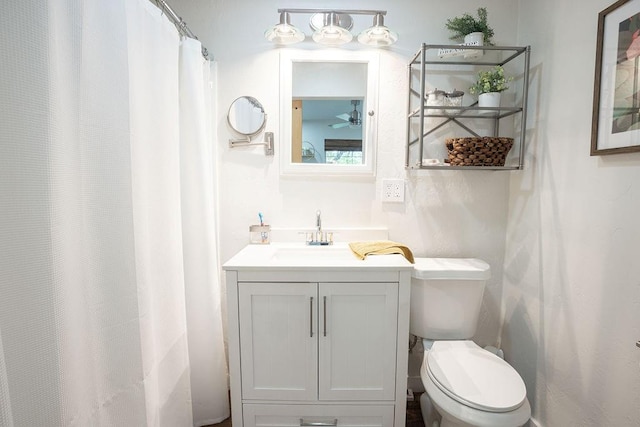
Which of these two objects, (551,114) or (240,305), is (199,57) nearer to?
(240,305)

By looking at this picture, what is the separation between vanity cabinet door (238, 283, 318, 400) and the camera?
4.18 ft

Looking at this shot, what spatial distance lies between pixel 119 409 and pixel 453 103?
1.77m

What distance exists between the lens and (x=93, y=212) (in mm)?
833

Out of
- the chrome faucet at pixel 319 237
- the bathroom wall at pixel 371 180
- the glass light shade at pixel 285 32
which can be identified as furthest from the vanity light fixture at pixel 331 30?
the chrome faucet at pixel 319 237

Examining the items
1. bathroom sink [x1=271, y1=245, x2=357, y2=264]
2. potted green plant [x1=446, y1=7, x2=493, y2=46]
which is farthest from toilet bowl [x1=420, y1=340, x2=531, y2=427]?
potted green plant [x1=446, y1=7, x2=493, y2=46]

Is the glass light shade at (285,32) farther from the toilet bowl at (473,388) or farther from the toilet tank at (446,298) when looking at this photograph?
the toilet bowl at (473,388)

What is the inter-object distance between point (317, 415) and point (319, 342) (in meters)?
0.33

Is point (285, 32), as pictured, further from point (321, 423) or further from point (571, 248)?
point (321, 423)

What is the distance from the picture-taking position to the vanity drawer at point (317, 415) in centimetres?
133

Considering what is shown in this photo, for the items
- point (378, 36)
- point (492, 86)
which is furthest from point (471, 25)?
point (378, 36)

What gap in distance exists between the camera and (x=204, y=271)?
1.46 metres

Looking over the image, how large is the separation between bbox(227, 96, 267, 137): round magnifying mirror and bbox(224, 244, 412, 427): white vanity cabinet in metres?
0.75

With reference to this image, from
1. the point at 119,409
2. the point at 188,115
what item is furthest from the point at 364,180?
the point at 119,409

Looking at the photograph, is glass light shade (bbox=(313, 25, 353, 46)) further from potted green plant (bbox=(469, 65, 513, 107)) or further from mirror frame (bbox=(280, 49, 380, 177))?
potted green plant (bbox=(469, 65, 513, 107))
